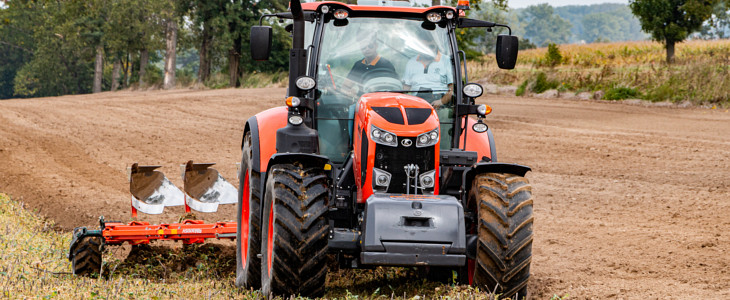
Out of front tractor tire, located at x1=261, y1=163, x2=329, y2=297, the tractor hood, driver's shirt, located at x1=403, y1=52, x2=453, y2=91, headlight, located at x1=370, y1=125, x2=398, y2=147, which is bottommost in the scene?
front tractor tire, located at x1=261, y1=163, x2=329, y2=297

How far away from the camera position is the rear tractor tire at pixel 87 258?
259 inches

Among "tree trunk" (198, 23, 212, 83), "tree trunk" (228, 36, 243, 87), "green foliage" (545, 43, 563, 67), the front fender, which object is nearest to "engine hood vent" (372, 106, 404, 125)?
the front fender

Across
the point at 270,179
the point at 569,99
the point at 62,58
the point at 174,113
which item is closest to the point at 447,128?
the point at 270,179

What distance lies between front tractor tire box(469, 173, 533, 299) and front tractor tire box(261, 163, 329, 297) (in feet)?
3.35

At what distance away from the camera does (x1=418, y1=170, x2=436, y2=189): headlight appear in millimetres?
5500

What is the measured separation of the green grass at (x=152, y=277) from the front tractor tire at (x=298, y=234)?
1.68ft

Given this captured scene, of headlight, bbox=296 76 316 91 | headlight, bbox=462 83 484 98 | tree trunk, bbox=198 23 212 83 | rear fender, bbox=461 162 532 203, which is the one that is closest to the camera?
rear fender, bbox=461 162 532 203

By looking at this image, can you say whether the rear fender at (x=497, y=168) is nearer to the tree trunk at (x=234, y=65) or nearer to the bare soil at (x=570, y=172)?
the bare soil at (x=570, y=172)

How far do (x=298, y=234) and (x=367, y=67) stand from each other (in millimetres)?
1954

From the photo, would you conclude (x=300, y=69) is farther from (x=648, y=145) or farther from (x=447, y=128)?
(x=648, y=145)

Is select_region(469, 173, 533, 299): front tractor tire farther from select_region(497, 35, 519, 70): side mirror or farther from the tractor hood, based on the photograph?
select_region(497, 35, 519, 70): side mirror

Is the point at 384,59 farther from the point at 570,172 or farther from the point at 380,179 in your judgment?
the point at 570,172

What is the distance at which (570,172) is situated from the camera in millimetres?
13562

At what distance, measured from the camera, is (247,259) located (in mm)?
6078
